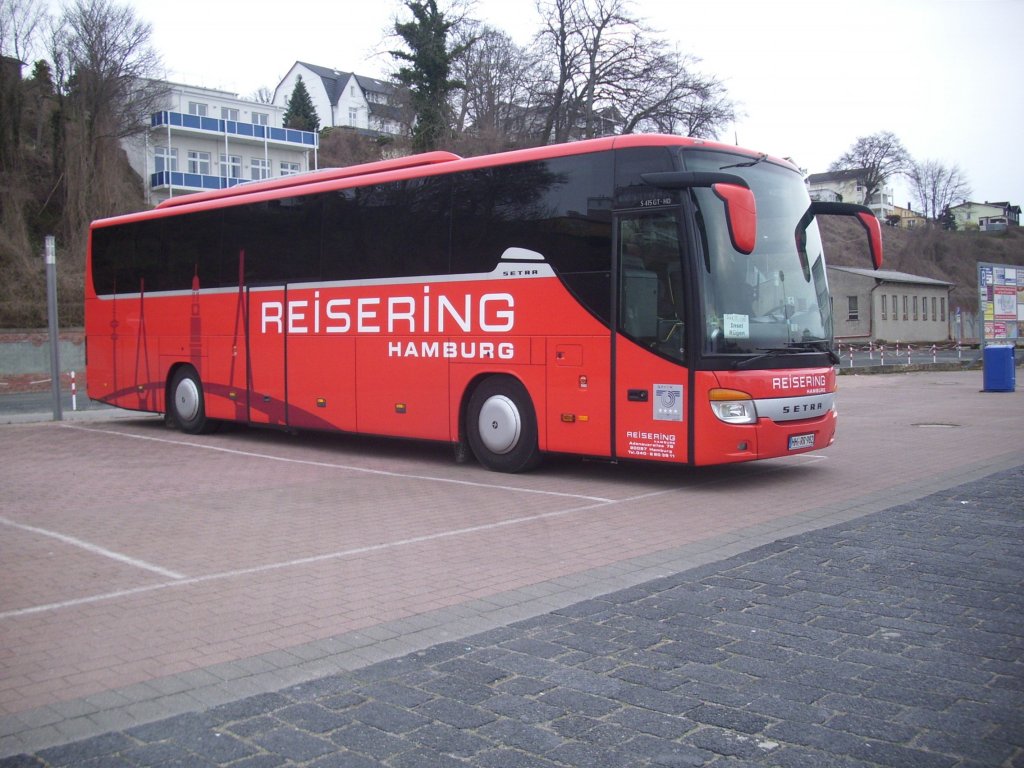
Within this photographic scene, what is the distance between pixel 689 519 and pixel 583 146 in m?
4.44

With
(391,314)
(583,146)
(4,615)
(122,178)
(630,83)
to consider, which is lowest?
(4,615)

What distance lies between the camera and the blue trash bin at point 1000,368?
1004 inches

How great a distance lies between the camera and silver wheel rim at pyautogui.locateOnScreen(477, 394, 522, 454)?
11273mm

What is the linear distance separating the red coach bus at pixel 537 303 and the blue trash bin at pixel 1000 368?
16574 millimetres

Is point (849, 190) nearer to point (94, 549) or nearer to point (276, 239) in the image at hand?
point (276, 239)

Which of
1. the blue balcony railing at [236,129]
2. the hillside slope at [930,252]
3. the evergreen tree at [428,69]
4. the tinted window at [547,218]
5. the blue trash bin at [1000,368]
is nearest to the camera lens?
the tinted window at [547,218]

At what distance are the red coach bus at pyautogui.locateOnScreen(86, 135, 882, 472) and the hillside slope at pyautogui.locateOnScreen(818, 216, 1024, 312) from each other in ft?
276

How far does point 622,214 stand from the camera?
10211mm

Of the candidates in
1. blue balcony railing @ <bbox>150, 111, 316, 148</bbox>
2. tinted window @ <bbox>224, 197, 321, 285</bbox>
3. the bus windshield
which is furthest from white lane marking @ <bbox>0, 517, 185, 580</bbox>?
blue balcony railing @ <bbox>150, 111, 316, 148</bbox>

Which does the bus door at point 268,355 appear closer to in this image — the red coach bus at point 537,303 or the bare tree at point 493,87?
the red coach bus at point 537,303

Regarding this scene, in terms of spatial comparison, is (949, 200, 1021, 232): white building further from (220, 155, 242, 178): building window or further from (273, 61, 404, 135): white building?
(220, 155, 242, 178): building window

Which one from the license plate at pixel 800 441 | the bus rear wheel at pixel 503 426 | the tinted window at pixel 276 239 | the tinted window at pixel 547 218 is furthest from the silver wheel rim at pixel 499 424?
the tinted window at pixel 276 239

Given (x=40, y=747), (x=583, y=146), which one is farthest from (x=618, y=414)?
(x=40, y=747)

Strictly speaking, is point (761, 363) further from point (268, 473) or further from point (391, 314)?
point (268, 473)
